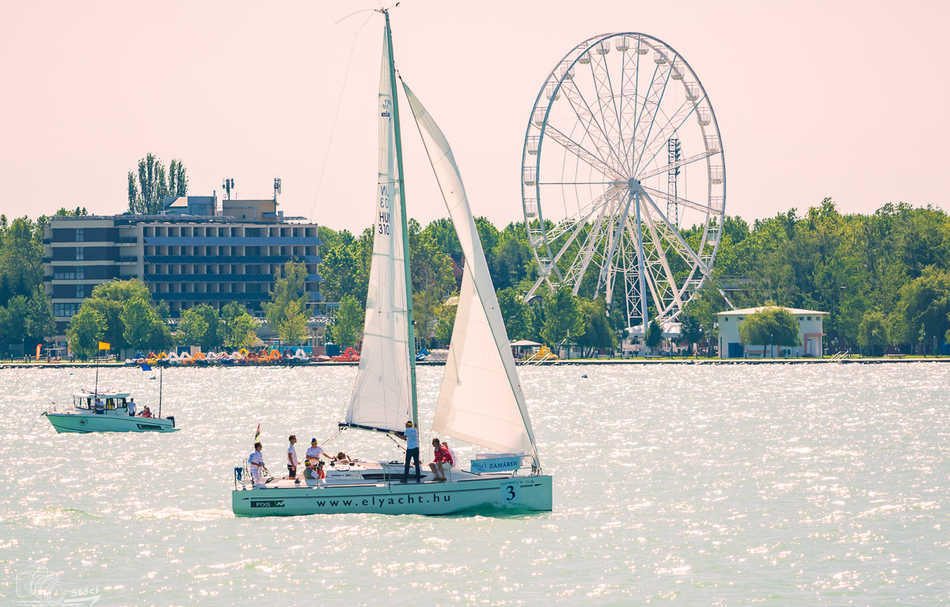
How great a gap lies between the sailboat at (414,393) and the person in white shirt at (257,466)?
286 millimetres

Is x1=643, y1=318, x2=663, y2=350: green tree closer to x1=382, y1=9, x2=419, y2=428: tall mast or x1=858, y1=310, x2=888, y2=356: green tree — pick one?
x1=858, y1=310, x2=888, y2=356: green tree

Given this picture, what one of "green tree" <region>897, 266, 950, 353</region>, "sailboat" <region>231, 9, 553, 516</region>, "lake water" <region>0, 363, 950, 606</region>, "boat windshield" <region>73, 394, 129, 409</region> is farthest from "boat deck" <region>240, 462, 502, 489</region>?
"green tree" <region>897, 266, 950, 353</region>

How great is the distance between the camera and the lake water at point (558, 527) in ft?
124

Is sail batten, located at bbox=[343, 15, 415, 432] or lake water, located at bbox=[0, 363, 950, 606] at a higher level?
sail batten, located at bbox=[343, 15, 415, 432]

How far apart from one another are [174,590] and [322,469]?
389 inches

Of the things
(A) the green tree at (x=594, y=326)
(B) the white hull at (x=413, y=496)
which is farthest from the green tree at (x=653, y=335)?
(B) the white hull at (x=413, y=496)

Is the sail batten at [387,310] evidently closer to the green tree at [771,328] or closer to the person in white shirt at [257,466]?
the person in white shirt at [257,466]

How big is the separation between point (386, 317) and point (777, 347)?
154 meters

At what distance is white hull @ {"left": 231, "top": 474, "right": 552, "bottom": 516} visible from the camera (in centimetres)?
4603

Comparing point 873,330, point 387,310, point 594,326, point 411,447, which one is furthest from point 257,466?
point 873,330

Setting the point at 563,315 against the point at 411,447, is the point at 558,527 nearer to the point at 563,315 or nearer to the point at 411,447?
the point at 411,447

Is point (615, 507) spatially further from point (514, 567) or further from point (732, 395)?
point (732, 395)

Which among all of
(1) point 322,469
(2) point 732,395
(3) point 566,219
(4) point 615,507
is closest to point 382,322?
(1) point 322,469

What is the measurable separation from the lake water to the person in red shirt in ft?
5.76
